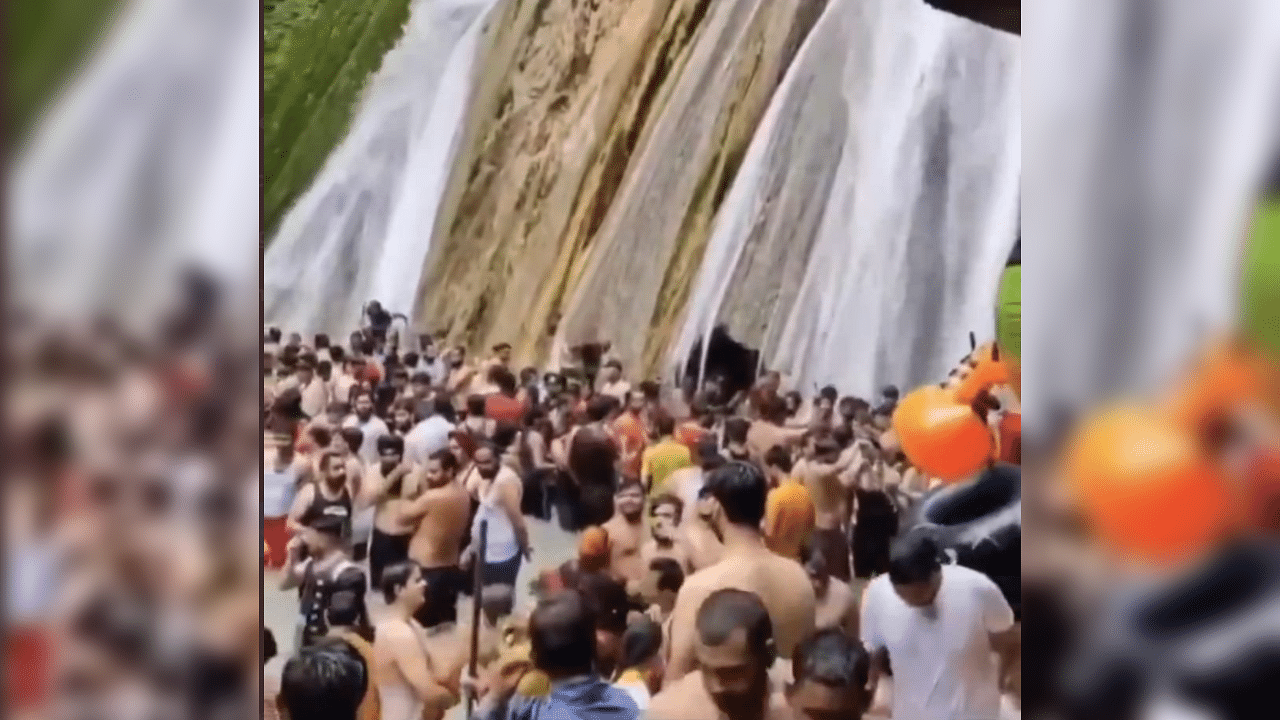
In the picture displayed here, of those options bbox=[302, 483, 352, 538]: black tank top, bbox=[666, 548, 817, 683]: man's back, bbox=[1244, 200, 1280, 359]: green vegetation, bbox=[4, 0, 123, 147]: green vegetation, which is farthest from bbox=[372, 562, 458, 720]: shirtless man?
bbox=[1244, 200, 1280, 359]: green vegetation

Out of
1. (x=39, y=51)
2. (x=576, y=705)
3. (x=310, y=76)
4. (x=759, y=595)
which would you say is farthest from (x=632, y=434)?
(x=39, y=51)

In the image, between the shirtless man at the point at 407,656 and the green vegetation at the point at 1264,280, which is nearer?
the green vegetation at the point at 1264,280

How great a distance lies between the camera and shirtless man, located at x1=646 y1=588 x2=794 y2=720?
158 cm

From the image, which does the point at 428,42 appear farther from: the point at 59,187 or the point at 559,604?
the point at 559,604

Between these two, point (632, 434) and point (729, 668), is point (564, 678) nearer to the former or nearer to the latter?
→ point (729, 668)

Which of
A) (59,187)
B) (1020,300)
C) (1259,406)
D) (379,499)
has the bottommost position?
(379,499)

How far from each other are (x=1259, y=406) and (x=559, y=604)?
3.22ft

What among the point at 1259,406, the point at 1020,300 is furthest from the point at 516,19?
the point at 1259,406

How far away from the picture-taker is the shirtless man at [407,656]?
63.6 inches

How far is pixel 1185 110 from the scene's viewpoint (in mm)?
1544

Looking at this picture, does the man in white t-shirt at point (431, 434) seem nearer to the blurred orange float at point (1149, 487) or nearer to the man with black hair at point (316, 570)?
the man with black hair at point (316, 570)

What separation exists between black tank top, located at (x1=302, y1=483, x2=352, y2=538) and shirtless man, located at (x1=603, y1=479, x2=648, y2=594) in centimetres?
37

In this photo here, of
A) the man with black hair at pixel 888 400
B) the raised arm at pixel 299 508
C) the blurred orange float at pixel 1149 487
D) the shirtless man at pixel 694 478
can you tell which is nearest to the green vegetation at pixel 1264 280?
the blurred orange float at pixel 1149 487

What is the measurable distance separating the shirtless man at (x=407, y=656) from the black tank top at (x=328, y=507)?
0.34 ft
